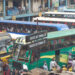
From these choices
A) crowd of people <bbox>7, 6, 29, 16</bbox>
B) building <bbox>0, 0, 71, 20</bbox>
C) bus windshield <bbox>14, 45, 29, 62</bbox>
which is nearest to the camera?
bus windshield <bbox>14, 45, 29, 62</bbox>

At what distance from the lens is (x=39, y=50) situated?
11.8 m

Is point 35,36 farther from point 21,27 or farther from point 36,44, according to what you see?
point 21,27

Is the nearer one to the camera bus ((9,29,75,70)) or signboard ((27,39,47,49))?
signboard ((27,39,47,49))

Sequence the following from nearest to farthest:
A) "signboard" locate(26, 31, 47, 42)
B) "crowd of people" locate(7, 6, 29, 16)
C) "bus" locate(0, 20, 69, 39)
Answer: "signboard" locate(26, 31, 47, 42)
"bus" locate(0, 20, 69, 39)
"crowd of people" locate(7, 6, 29, 16)

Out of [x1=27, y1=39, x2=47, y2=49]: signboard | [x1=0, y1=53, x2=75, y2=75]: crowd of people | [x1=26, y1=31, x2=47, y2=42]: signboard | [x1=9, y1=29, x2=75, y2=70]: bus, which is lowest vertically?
[x1=0, y1=53, x2=75, y2=75]: crowd of people

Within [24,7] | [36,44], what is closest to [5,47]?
[36,44]

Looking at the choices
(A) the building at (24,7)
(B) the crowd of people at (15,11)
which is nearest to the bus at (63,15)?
(B) the crowd of people at (15,11)

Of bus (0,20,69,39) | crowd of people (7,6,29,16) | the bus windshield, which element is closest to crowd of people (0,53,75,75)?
the bus windshield

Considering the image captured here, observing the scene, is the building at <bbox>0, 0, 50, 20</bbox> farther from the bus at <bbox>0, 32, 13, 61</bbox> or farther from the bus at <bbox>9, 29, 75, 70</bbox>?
the bus at <bbox>9, 29, 75, 70</bbox>

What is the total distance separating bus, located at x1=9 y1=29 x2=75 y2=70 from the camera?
36.8 ft

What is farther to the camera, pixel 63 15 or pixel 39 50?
pixel 63 15

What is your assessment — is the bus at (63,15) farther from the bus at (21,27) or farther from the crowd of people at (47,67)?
the crowd of people at (47,67)

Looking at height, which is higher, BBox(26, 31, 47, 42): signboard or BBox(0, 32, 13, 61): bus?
BBox(26, 31, 47, 42): signboard

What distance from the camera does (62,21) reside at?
23.3 meters
